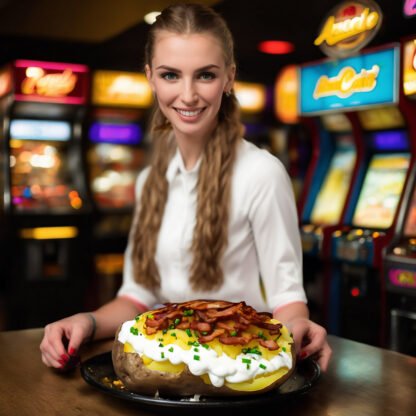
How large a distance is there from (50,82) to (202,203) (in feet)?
13.0

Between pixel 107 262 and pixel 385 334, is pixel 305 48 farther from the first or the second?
pixel 385 334

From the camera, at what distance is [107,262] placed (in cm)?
603

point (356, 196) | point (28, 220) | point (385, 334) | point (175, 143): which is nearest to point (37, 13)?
point (28, 220)

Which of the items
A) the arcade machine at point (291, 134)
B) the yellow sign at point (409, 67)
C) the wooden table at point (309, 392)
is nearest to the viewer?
the wooden table at point (309, 392)

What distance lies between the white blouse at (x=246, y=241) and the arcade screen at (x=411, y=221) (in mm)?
2139

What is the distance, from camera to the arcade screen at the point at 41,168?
18.0 feet

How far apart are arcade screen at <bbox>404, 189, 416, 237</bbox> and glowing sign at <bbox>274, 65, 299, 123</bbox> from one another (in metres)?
2.33

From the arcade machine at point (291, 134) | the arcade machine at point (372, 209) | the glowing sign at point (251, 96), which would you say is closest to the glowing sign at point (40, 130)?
the glowing sign at point (251, 96)

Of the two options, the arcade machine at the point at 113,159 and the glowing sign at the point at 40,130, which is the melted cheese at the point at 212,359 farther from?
the arcade machine at the point at 113,159

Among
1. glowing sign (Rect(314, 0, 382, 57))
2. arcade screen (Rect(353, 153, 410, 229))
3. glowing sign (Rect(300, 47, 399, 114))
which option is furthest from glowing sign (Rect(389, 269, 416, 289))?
glowing sign (Rect(314, 0, 382, 57))

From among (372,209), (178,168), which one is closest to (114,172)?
(372,209)

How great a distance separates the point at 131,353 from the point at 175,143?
37.6 inches

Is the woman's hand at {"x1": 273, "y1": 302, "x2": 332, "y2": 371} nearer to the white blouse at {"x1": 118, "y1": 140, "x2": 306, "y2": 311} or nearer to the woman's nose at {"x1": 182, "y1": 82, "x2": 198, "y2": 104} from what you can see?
the white blouse at {"x1": 118, "y1": 140, "x2": 306, "y2": 311}

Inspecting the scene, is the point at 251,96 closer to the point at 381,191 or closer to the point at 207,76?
the point at 381,191
